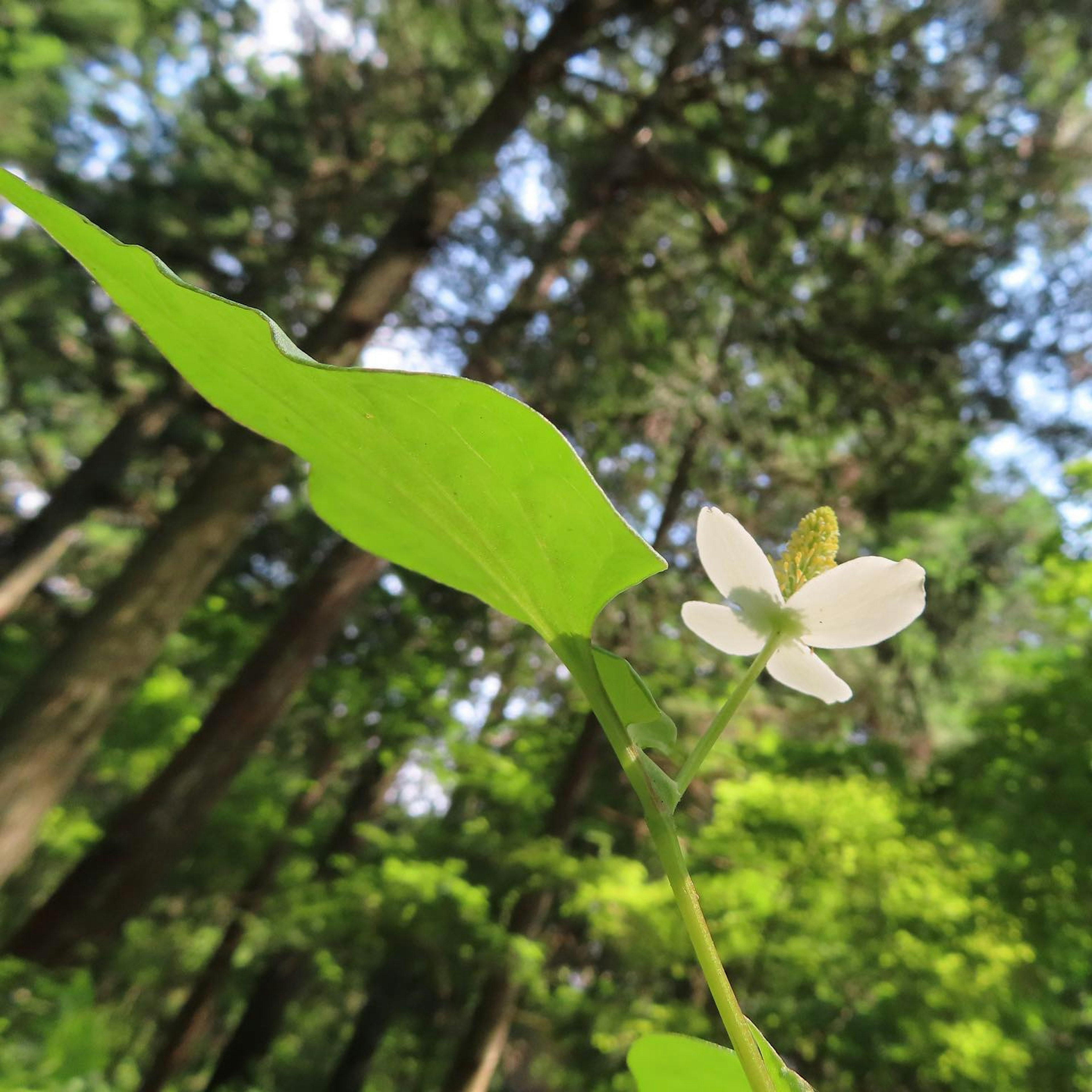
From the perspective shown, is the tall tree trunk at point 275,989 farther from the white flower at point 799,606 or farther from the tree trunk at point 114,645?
the white flower at point 799,606

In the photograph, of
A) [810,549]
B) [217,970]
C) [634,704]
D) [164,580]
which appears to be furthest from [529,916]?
[634,704]

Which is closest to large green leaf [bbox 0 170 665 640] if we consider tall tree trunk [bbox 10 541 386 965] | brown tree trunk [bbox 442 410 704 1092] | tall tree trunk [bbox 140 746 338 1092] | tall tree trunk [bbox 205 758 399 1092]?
tall tree trunk [bbox 10 541 386 965]

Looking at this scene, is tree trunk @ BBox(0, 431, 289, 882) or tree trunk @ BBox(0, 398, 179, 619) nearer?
tree trunk @ BBox(0, 431, 289, 882)

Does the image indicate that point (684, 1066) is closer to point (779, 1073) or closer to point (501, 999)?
point (779, 1073)

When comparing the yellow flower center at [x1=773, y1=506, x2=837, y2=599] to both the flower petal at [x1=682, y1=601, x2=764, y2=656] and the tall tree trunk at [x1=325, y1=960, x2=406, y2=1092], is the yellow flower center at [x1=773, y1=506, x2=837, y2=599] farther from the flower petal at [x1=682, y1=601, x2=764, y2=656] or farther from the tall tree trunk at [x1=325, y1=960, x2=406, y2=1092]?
the tall tree trunk at [x1=325, y1=960, x2=406, y2=1092]

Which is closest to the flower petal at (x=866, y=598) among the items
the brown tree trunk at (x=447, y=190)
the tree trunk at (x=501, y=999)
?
the brown tree trunk at (x=447, y=190)

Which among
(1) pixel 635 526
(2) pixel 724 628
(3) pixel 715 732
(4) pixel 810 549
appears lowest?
(3) pixel 715 732
